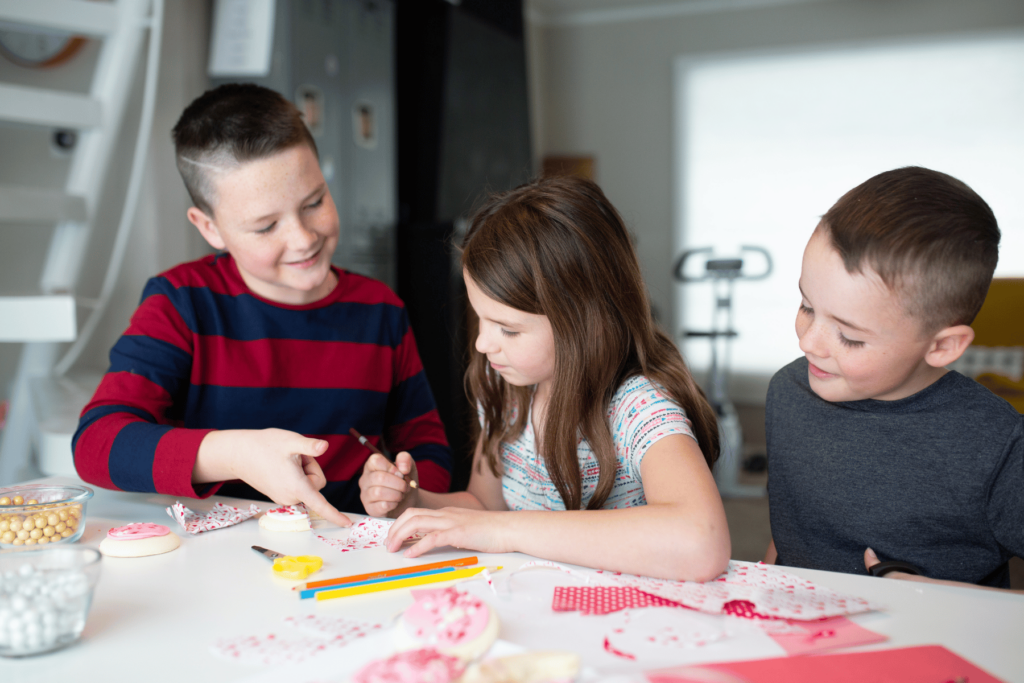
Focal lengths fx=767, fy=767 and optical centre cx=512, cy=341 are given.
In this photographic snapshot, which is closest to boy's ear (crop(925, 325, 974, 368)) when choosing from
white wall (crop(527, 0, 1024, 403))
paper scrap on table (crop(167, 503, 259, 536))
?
paper scrap on table (crop(167, 503, 259, 536))

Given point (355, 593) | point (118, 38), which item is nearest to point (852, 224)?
point (355, 593)

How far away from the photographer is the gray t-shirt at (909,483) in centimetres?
88

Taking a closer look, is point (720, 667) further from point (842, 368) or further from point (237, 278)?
point (237, 278)

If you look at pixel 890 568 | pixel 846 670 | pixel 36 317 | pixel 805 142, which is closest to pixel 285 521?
pixel 846 670

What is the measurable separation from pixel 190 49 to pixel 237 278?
4.44ft

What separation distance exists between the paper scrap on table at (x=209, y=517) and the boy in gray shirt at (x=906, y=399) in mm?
702

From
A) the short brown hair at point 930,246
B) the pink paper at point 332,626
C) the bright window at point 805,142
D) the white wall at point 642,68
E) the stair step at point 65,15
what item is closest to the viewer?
the pink paper at point 332,626

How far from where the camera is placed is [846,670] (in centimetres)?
55

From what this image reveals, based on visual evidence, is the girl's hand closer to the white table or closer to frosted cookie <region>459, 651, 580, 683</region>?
the white table

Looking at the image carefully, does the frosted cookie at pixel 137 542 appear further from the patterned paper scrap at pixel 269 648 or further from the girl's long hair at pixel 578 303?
the girl's long hair at pixel 578 303

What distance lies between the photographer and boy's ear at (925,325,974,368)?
0.87 meters

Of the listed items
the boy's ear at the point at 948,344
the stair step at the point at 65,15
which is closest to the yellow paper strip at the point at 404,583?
the boy's ear at the point at 948,344

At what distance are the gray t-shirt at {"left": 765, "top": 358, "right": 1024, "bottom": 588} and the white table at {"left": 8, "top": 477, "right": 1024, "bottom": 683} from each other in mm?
229

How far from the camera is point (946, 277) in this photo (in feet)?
2.78
